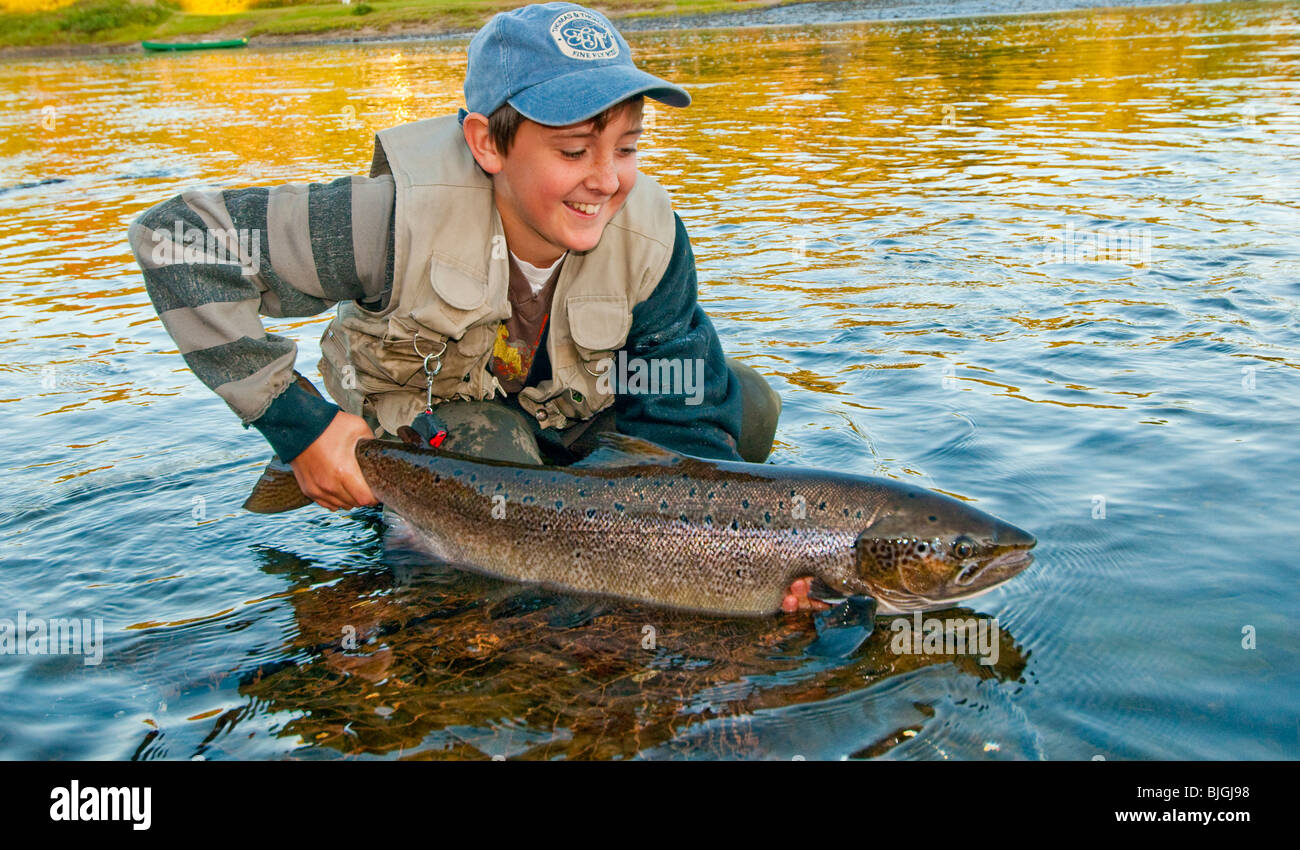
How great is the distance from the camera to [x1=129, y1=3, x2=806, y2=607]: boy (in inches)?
140

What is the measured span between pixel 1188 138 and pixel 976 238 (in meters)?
5.07

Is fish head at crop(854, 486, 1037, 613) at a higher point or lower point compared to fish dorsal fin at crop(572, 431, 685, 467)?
lower

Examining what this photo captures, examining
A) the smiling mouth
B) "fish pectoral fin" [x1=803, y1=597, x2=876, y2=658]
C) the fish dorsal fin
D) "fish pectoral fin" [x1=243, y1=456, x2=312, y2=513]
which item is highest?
the smiling mouth

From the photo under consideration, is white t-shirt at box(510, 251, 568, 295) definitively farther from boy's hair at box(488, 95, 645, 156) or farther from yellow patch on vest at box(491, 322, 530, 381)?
boy's hair at box(488, 95, 645, 156)

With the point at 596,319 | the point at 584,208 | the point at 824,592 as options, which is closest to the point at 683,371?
the point at 596,319

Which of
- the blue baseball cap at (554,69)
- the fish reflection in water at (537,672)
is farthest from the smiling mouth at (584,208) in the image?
the fish reflection in water at (537,672)

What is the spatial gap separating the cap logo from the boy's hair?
0.18 m

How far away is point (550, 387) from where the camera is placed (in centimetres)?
445

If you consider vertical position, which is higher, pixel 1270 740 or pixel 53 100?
pixel 53 100

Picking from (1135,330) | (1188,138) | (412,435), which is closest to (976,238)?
(1135,330)

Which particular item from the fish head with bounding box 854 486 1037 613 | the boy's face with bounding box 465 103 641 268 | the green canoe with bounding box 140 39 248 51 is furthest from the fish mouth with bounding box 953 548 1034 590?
the green canoe with bounding box 140 39 248 51

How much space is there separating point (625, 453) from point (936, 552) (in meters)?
1.12

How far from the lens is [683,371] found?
4.26m
